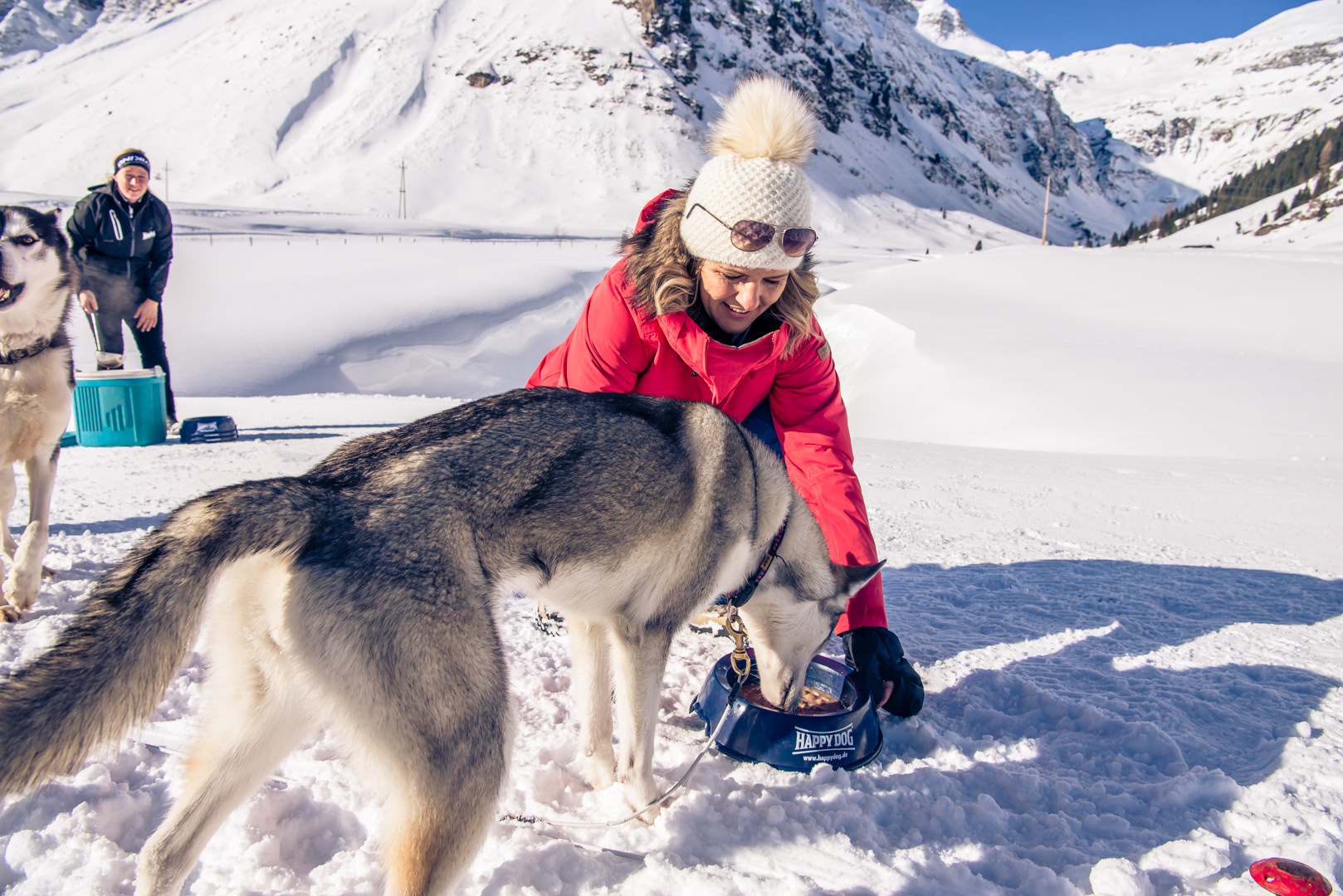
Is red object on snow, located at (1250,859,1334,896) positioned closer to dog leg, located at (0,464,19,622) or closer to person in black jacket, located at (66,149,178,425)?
dog leg, located at (0,464,19,622)

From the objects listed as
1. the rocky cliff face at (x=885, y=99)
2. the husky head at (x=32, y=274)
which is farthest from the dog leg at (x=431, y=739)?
the rocky cliff face at (x=885, y=99)

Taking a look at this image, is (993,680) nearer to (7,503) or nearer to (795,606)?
(795,606)

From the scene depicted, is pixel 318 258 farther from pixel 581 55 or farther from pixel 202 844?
pixel 581 55

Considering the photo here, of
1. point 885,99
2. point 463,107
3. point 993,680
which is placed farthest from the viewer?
point 885,99

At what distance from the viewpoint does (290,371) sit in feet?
31.8

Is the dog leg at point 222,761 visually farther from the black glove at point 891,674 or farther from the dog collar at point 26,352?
the dog collar at point 26,352

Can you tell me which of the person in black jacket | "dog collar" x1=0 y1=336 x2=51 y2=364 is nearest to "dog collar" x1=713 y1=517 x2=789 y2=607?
"dog collar" x1=0 y1=336 x2=51 y2=364

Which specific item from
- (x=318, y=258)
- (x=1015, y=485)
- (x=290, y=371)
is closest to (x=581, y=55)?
(x=318, y=258)

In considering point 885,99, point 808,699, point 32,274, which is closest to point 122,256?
point 32,274

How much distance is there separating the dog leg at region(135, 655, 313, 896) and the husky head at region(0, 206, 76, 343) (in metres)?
Answer: 2.75

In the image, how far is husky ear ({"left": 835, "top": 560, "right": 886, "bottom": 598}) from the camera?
2.58 meters

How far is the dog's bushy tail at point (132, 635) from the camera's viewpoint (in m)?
Result: 1.19

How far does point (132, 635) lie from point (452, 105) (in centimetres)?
8285

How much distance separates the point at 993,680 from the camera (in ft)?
9.55
